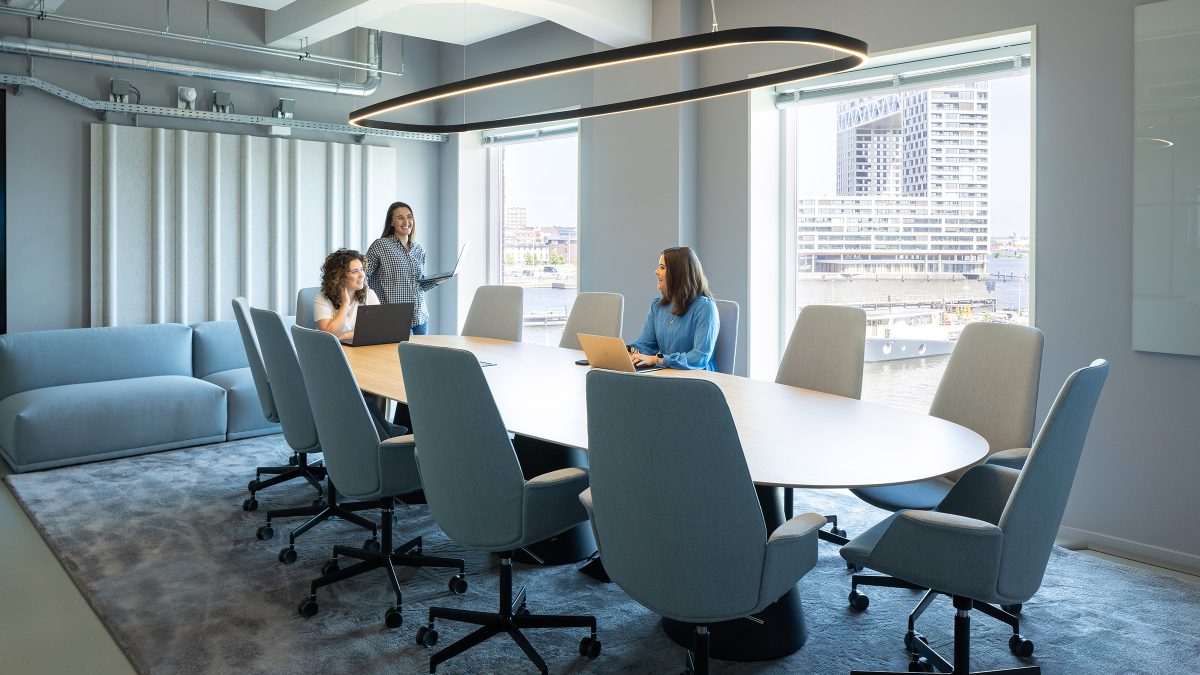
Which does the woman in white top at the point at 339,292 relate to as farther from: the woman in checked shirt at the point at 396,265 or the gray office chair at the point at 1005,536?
the gray office chair at the point at 1005,536

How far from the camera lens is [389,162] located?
824cm

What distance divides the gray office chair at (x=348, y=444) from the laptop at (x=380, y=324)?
5.59ft

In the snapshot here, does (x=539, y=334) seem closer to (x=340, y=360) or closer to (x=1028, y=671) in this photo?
(x=340, y=360)

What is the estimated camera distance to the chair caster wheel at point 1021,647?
312cm

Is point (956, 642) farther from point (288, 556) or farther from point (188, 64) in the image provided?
point (188, 64)

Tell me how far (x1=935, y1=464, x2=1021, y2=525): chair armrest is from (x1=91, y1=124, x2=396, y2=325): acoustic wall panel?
20.0 feet

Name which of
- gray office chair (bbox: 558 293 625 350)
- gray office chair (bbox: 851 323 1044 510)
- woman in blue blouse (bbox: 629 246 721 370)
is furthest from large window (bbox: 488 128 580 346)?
gray office chair (bbox: 851 323 1044 510)

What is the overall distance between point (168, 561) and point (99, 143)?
3993mm

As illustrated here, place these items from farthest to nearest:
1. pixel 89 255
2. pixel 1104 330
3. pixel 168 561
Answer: pixel 89 255
pixel 1104 330
pixel 168 561

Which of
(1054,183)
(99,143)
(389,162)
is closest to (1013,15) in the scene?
(1054,183)

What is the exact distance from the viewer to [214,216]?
7215 millimetres

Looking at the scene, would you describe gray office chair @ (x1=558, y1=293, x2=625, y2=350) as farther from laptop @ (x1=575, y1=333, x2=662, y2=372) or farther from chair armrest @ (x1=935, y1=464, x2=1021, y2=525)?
chair armrest @ (x1=935, y1=464, x2=1021, y2=525)

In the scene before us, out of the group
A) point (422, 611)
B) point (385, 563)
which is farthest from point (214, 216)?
point (422, 611)

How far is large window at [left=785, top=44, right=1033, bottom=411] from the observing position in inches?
202
